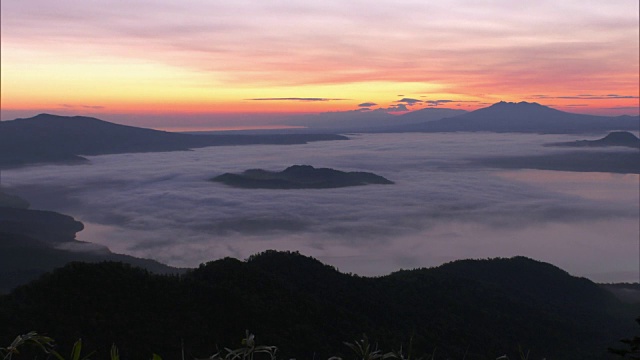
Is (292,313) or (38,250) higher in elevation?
(292,313)

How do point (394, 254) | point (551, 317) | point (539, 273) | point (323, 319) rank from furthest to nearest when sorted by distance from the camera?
point (394, 254) → point (539, 273) → point (551, 317) → point (323, 319)

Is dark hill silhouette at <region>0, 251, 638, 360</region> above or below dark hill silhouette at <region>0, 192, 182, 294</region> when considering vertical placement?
above

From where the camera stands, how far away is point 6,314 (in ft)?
102

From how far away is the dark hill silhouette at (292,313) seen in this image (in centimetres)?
3222

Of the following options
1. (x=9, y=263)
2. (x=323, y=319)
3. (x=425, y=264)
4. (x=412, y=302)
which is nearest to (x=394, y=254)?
(x=425, y=264)

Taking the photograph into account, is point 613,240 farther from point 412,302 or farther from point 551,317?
point 412,302

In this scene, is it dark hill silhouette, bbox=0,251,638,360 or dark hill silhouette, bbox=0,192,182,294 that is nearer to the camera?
dark hill silhouette, bbox=0,251,638,360

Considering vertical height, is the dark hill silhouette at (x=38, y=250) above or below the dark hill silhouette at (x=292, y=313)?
below

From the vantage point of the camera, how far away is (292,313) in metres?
40.2

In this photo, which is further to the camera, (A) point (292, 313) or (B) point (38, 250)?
(B) point (38, 250)

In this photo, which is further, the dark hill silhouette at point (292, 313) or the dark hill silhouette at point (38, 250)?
the dark hill silhouette at point (38, 250)

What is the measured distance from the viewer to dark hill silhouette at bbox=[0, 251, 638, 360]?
32.2 m

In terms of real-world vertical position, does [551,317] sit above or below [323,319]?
below

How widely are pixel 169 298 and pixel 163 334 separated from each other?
6.19m
